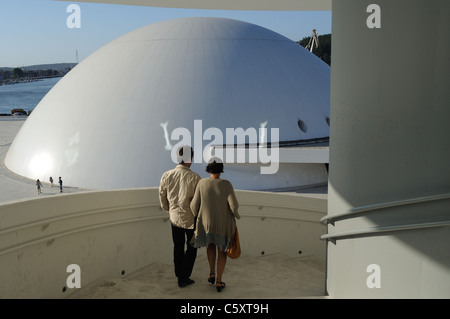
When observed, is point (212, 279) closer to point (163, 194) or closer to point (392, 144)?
point (163, 194)

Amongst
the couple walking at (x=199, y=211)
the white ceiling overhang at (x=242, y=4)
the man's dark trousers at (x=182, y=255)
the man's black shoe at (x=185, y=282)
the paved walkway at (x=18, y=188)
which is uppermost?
the white ceiling overhang at (x=242, y=4)

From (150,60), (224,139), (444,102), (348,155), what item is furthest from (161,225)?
(150,60)

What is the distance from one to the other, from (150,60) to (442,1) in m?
16.7

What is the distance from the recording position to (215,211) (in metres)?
5.07

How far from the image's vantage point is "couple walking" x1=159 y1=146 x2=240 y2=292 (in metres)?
5.08

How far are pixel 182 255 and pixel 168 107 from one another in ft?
42.1

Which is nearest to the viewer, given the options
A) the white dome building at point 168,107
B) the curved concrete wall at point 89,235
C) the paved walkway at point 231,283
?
the curved concrete wall at point 89,235

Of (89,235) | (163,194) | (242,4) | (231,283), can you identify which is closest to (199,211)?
(163,194)

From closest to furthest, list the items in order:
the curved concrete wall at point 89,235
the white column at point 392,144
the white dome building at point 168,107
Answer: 1. the white column at point 392,144
2. the curved concrete wall at point 89,235
3. the white dome building at point 168,107

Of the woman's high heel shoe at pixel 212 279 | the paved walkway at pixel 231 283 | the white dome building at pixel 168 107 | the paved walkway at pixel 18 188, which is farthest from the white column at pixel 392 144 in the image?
the white dome building at pixel 168 107

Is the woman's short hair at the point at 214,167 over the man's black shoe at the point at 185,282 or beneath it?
over

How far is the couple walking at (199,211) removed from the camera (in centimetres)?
508

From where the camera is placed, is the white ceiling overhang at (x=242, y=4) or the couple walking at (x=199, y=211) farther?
the white ceiling overhang at (x=242, y=4)

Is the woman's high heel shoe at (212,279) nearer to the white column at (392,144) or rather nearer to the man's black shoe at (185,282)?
the man's black shoe at (185,282)
